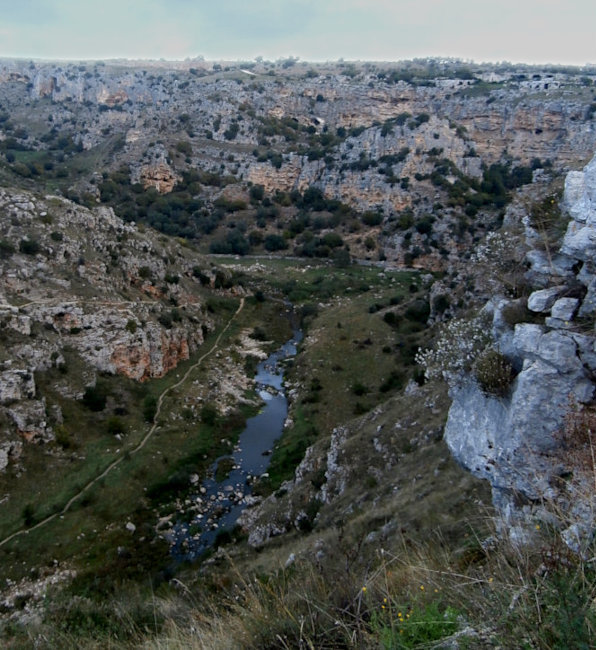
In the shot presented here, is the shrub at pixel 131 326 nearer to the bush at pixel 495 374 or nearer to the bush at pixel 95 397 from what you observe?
the bush at pixel 95 397

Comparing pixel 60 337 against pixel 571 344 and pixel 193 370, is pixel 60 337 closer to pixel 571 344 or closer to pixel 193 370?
pixel 193 370

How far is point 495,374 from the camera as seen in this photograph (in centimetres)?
705

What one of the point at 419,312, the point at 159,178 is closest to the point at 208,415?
the point at 419,312

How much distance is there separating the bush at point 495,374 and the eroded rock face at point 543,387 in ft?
0.31

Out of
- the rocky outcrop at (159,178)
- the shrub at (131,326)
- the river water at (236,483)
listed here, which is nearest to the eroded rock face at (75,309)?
the shrub at (131,326)

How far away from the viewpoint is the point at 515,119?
62469 mm

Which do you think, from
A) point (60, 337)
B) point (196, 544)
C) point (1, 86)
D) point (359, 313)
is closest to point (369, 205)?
point (359, 313)

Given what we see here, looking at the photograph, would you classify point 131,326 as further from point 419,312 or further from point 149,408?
point 419,312

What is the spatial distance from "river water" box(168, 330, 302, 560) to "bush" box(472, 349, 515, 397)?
12.3 meters

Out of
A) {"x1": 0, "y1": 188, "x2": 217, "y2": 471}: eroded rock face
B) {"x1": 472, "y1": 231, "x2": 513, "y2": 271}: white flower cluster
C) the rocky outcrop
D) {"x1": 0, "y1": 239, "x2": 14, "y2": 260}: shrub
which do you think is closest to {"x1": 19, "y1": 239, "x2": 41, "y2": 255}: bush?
{"x1": 0, "y1": 188, "x2": 217, "y2": 471}: eroded rock face

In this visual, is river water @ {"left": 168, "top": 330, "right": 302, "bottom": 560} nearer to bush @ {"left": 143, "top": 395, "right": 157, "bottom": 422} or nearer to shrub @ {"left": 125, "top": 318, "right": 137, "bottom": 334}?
bush @ {"left": 143, "top": 395, "right": 157, "bottom": 422}

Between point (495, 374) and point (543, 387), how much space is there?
2.58 feet

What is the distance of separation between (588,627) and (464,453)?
537 centimetres

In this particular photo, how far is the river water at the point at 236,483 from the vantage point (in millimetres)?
16797
